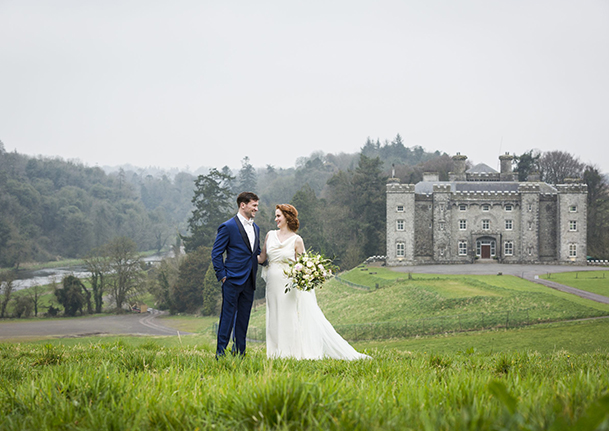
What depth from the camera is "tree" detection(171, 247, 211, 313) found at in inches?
1902

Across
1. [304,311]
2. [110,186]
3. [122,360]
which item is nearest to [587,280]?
[304,311]

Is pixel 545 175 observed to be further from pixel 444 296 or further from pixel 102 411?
pixel 102 411

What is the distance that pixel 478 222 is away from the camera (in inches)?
1751

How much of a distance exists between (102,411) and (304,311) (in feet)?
16.6

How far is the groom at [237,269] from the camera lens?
6191 mm

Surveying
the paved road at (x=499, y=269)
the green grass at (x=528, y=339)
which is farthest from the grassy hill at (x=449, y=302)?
the paved road at (x=499, y=269)

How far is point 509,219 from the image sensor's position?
44.1m

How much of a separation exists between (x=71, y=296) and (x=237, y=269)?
39.9 m

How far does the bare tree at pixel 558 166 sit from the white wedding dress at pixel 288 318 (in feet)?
193

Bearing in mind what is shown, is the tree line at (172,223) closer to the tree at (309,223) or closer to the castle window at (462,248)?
the tree at (309,223)

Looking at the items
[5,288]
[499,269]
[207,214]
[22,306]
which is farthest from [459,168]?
[5,288]

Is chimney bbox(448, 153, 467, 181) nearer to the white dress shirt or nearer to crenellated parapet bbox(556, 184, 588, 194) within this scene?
crenellated parapet bbox(556, 184, 588, 194)

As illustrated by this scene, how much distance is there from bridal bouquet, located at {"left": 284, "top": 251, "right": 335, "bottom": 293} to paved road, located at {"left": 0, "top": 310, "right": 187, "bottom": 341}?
27502 millimetres

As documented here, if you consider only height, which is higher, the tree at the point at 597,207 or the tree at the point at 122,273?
the tree at the point at 597,207
